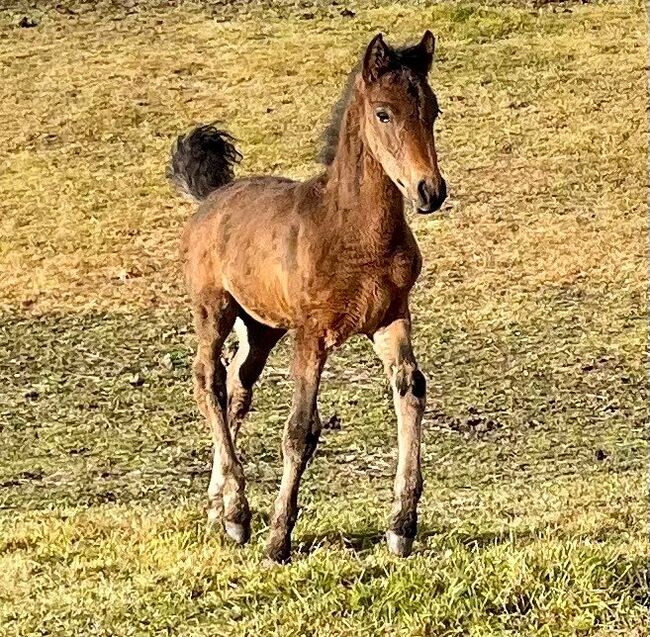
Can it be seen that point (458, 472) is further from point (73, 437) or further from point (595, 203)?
point (595, 203)

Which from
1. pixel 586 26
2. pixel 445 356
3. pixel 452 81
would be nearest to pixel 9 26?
pixel 452 81

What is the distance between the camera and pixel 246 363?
10.9 meters

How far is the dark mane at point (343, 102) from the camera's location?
8.58m

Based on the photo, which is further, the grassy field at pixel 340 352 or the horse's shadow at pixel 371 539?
the horse's shadow at pixel 371 539

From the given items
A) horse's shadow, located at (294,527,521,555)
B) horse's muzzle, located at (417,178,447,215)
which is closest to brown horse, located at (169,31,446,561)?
horse's muzzle, located at (417,178,447,215)

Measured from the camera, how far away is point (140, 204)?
26.2 metres

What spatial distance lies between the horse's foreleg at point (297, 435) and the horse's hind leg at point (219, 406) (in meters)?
0.77

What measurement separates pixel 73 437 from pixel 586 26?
64.7 feet

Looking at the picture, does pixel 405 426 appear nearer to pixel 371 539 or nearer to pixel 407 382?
pixel 407 382

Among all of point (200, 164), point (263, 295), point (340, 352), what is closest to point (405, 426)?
point (263, 295)

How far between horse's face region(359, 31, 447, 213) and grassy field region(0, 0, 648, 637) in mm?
1911

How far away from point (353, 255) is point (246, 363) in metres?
2.20

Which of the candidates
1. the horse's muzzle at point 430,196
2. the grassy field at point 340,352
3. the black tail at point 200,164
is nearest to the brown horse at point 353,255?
the horse's muzzle at point 430,196

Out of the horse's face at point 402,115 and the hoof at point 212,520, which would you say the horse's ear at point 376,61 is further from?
the hoof at point 212,520
